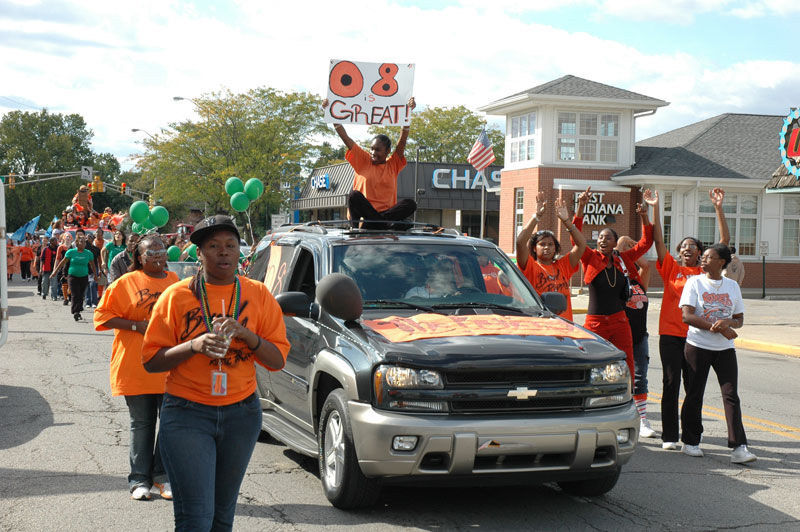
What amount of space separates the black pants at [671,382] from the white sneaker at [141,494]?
4.31 m

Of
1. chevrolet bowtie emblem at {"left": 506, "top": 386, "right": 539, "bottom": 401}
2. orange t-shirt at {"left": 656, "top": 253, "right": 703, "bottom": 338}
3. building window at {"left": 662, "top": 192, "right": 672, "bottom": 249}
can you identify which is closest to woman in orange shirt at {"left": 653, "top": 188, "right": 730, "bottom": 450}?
orange t-shirt at {"left": 656, "top": 253, "right": 703, "bottom": 338}

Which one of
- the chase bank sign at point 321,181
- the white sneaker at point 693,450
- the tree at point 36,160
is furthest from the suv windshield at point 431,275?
the tree at point 36,160

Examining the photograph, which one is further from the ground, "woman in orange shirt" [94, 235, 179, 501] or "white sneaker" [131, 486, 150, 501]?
"woman in orange shirt" [94, 235, 179, 501]

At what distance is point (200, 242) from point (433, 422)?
1.83 metres

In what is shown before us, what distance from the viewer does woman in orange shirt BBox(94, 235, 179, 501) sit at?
5.84 m

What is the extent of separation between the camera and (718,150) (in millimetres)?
37000

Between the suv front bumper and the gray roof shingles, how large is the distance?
3026cm

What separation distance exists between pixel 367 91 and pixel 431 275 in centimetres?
465

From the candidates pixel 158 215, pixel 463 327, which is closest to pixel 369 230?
pixel 463 327

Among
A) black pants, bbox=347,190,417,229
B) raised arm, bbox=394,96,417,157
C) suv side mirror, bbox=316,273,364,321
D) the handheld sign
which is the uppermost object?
the handheld sign

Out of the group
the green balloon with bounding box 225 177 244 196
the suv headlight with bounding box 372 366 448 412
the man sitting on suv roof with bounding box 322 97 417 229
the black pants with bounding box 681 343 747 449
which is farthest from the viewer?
the green balloon with bounding box 225 177 244 196

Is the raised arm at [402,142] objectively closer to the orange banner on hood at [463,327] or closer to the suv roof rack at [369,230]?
the suv roof rack at [369,230]

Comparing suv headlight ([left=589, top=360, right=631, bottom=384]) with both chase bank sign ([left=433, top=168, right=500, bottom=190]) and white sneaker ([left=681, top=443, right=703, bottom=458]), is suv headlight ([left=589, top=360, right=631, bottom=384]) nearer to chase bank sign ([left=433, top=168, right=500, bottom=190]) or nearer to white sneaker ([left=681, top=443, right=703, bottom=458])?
white sneaker ([left=681, top=443, right=703, bottom=458])

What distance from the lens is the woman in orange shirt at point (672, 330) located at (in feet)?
25.5
